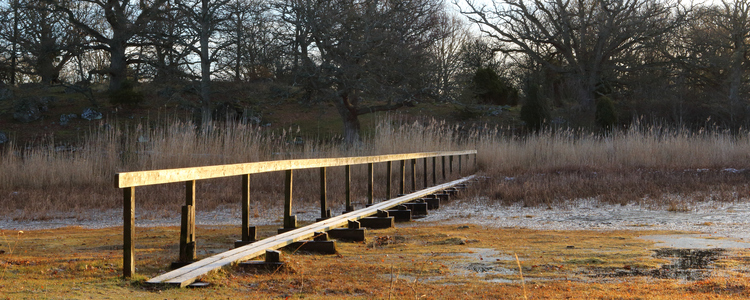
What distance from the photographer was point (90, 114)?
2466 cm

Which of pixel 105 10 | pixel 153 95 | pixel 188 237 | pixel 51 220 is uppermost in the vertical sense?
pixel 105 10

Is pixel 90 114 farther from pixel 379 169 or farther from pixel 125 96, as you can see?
pixel 379 169

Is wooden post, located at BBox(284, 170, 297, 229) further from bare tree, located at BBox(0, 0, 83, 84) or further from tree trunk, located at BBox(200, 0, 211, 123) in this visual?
bare tree, located at BBox(0, 0, 83, 84)

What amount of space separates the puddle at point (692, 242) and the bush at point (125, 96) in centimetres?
2283

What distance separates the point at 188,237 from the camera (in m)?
3.63

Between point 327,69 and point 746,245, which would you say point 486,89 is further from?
point 746,245

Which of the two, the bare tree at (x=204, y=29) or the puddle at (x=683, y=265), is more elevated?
the bare tree at (x=204, y=29)

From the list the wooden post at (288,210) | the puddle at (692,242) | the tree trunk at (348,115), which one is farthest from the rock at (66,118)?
the puddle at (692,242)

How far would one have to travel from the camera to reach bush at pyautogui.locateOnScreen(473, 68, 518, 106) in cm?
2880

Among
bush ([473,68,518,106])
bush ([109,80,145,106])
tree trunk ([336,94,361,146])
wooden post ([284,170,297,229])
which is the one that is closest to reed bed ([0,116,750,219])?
wooden post ([284,170,297,229])

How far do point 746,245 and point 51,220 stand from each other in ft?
23.5

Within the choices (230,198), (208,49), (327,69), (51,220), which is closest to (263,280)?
(51,220)

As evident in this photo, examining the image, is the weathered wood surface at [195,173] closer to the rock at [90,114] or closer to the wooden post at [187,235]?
the wooden post at [187,235]

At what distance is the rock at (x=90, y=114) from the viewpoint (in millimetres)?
Answer: 24531
